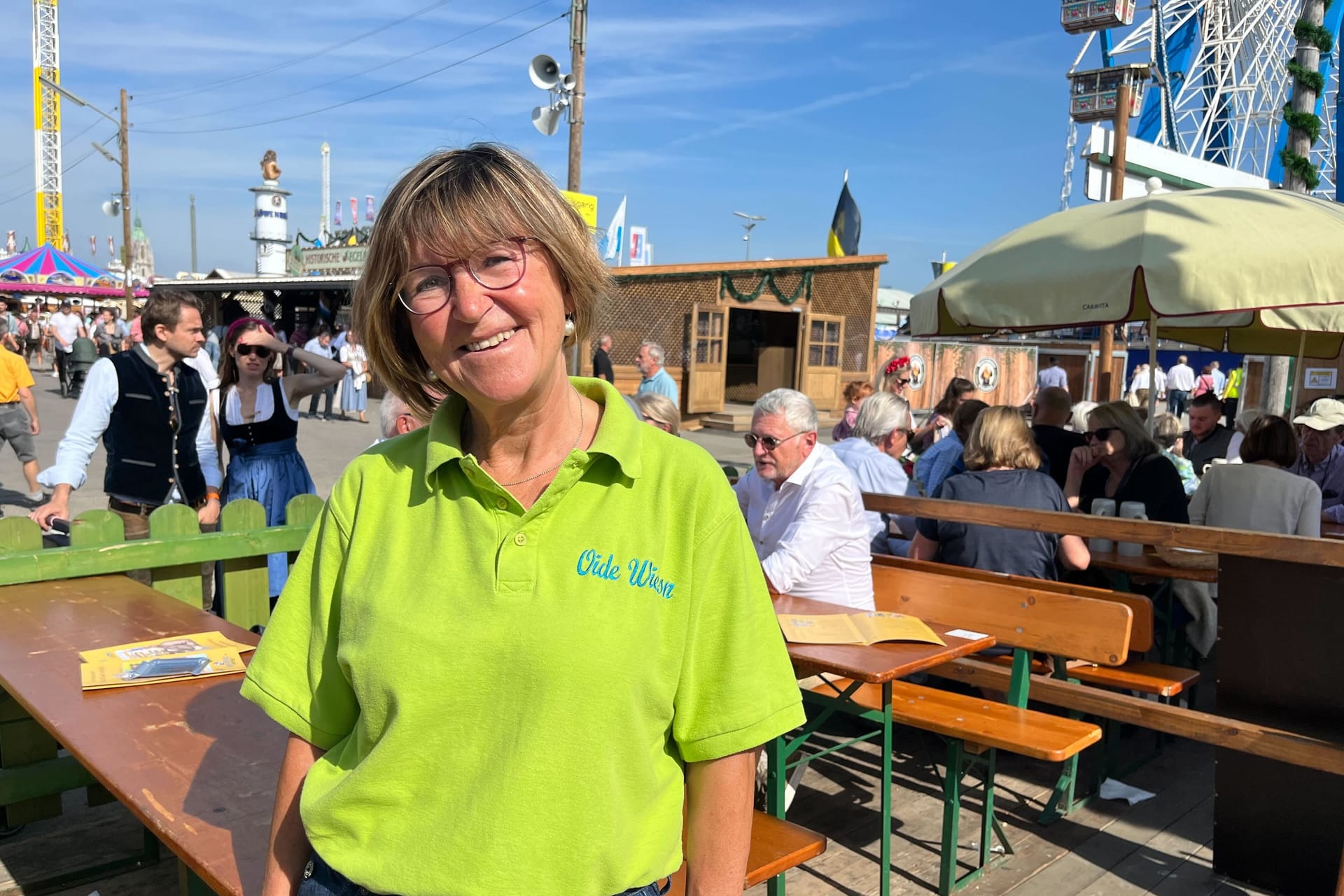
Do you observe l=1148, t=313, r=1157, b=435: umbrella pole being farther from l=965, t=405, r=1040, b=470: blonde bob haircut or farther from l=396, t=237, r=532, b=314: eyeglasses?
l=396, t=237, r=532, b=314: eyeglasses

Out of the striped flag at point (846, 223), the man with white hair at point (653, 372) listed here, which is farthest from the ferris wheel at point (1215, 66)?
the man with white hair at point (653, 372)

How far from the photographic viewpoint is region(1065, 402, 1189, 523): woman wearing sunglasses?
5352 millimetres

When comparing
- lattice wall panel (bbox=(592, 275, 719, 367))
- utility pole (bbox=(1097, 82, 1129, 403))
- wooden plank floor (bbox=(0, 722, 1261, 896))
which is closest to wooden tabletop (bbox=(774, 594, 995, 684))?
wooden plank floor (bbox=(0, 722, 1261, 896))

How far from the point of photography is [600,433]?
4.40 feet

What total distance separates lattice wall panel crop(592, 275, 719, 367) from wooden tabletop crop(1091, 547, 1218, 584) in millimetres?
14052

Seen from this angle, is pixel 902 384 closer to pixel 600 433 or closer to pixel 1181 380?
pixel 600 433

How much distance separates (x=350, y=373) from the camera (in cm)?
1773

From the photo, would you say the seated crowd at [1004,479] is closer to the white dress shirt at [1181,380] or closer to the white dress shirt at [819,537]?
the white dress shirt at [819,537]

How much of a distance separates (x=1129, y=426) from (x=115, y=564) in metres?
5.03

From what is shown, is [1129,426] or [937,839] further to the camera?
[1129,426]

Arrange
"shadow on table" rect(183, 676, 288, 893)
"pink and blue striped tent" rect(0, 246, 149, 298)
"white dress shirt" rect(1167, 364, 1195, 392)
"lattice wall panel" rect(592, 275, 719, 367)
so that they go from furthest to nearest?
"pink and blue striped tent" rect(0, 246, 149, 298)
"white dress shirt" rect(1167, 364, 1195, 392)
"lattice wall panel" rect(592, 275, 719, 367)
"shadow on table" rect(183, 676, 288, 893)

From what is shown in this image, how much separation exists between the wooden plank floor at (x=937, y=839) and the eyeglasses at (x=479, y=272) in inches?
104

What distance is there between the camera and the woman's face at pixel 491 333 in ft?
4.33

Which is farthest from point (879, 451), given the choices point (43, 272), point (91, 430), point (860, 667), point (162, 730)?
point (43, 272)
